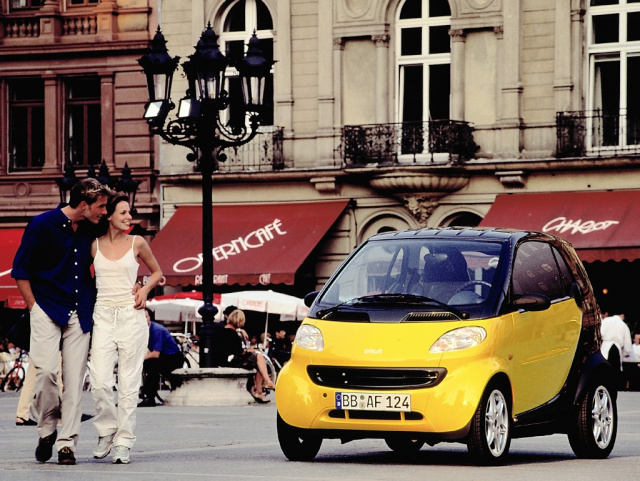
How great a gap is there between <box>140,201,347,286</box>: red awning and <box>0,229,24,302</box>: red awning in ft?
10.3

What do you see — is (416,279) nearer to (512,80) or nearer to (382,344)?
(382,344)

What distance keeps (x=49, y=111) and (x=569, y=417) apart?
87.3 feet

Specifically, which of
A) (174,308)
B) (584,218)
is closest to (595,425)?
(174,308)

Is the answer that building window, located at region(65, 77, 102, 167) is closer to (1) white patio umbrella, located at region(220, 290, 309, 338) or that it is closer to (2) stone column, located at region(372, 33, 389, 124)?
(2) stone column, located at region(372, 33, 389, 124)

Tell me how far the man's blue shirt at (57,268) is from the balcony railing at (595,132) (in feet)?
73.9

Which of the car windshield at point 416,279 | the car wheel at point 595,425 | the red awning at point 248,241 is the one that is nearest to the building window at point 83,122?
the red awning at point 248,241

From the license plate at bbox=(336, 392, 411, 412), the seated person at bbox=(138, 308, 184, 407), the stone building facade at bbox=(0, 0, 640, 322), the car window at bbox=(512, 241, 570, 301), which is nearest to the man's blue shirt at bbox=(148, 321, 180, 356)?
the seated person at bbox=(138, 308, 184, 407)

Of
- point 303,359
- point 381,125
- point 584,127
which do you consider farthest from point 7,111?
point 303,359

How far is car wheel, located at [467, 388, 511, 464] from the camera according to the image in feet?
36.2

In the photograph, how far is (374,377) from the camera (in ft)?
37.2

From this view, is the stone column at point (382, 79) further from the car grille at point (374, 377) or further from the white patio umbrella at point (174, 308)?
the car grille at point (374, 377)

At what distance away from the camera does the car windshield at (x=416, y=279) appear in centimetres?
1164

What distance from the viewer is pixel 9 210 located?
37.8 metres

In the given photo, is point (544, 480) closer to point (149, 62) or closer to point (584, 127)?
point (149, 62)
